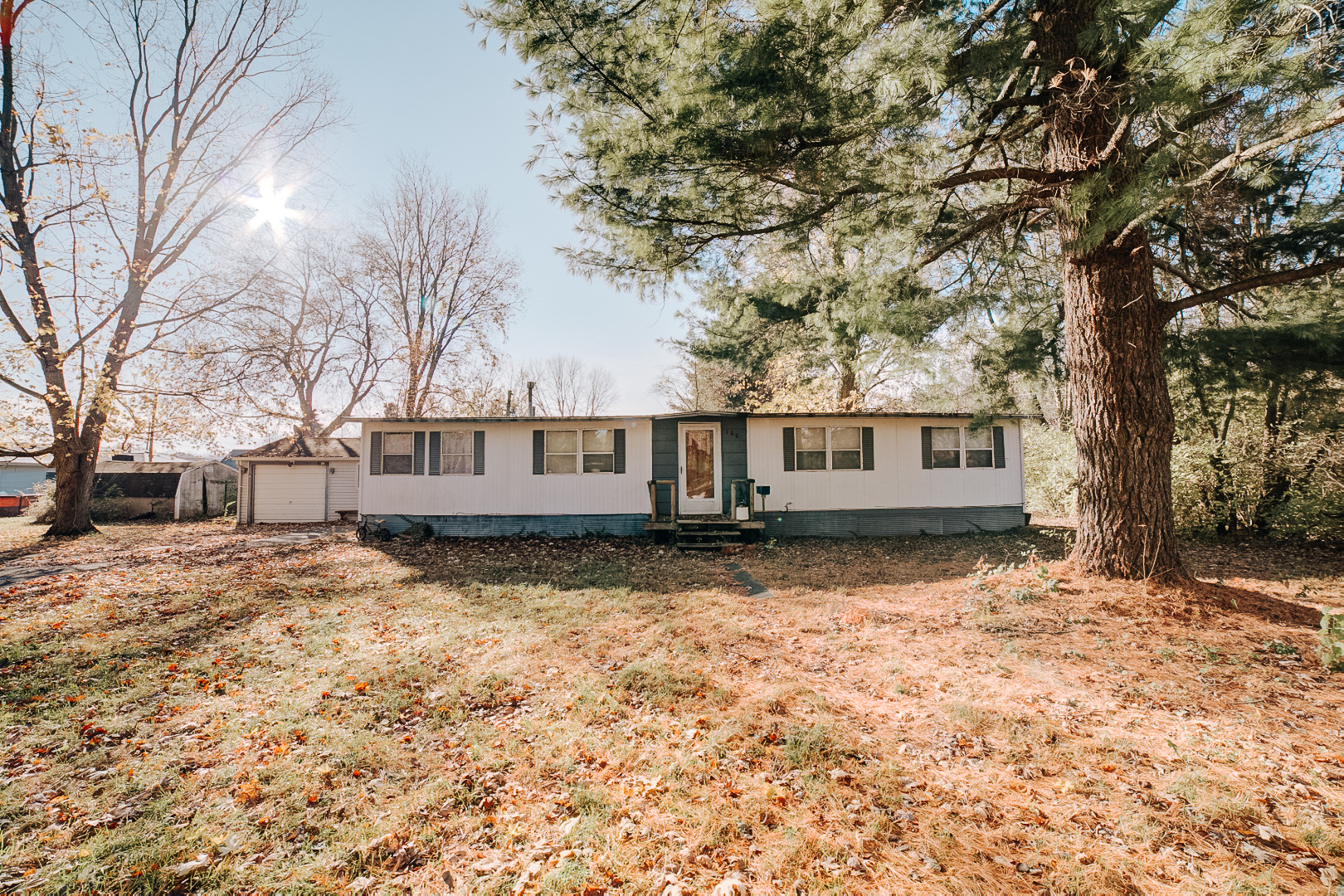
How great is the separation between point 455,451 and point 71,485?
35.2ft

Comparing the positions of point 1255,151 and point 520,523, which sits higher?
point 1255,151

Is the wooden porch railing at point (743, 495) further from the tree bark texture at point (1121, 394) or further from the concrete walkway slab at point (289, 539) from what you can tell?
the concrete walkway slab at point (289, 539)

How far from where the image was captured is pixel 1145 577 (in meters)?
5.30

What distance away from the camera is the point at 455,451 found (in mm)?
12906

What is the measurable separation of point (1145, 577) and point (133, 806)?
7.98 metres

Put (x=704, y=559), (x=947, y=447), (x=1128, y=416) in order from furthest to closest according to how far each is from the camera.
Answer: (x=947, y=447) → (x=704, y=559) → (x=1128, y=416)

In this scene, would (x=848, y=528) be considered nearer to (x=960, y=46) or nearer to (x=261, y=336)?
(x=960, y=46)

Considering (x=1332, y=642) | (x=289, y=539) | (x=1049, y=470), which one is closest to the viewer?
(x=1332, y=642)

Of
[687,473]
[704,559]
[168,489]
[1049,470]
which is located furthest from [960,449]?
[168,489]

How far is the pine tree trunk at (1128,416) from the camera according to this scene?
5352mm

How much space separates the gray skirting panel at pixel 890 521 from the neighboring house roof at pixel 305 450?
1455cm

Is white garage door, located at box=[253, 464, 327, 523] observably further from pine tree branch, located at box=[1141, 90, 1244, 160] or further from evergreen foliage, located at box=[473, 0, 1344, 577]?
pine tree branch, located at box=[1141, 90, 1244, 160]

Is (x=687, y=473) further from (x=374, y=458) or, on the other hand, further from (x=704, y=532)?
(x=374, y=458)

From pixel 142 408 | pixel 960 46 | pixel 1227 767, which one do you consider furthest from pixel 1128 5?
pixel 142 408
